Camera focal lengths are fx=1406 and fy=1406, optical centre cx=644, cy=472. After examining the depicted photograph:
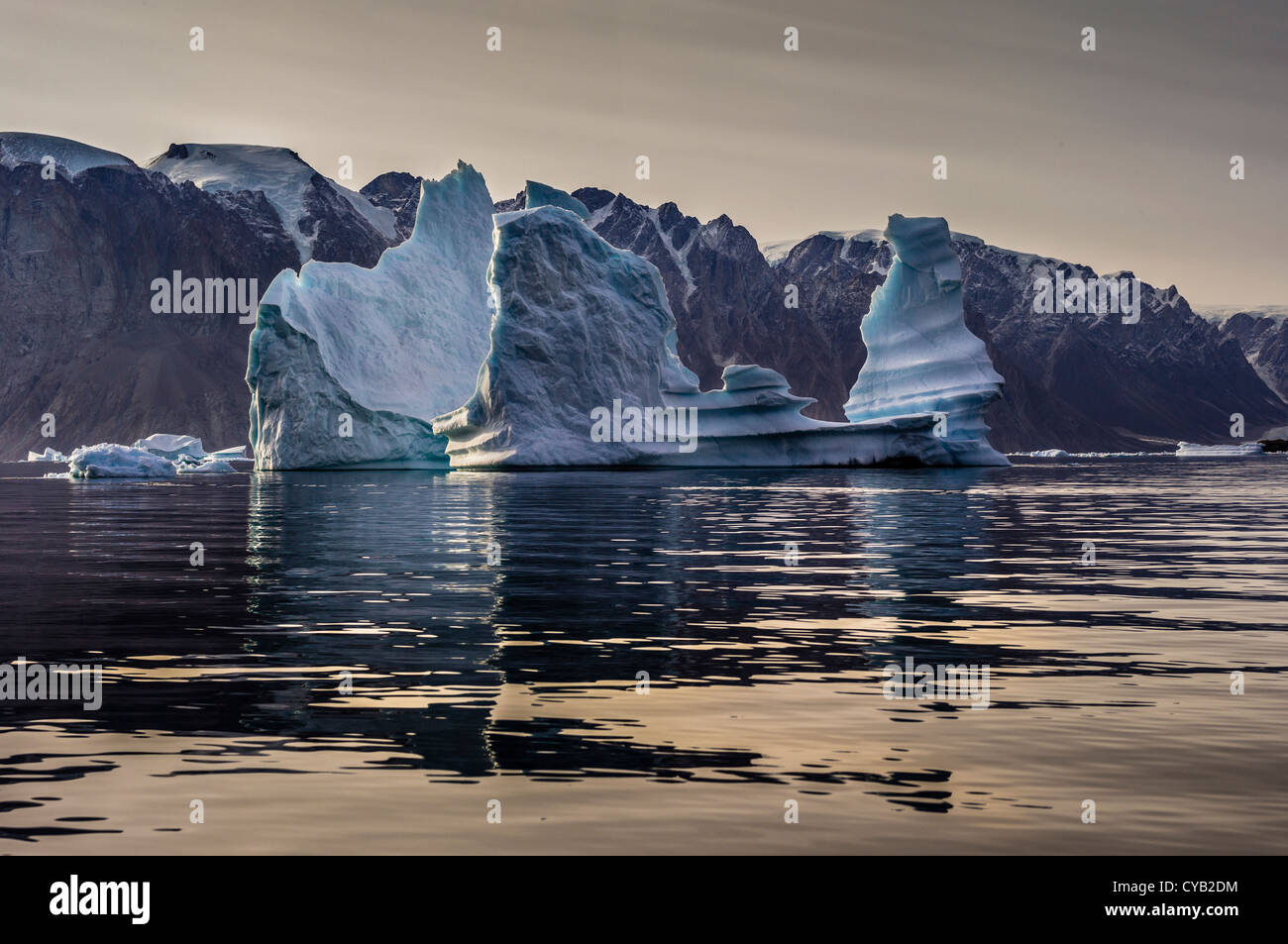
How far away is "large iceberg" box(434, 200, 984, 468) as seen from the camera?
6319cm

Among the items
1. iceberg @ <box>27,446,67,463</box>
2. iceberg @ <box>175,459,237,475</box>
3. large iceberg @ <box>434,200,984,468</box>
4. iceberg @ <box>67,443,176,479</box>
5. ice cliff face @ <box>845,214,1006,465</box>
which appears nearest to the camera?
large iceberg @ <box>434,200,984,468</box>

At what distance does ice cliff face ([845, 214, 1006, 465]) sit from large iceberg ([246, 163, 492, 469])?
22.1 meters

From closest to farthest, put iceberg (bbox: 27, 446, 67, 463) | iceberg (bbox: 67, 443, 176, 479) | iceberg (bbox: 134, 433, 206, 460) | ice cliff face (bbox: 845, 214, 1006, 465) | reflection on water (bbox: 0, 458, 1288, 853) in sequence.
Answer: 1. reflection on water (bbox: 0, 458, 1288, 853)
2. iceberg (bbox: 67, 443, 176, 479)
3. ice cliff face (bbox: 845, 214, 1006, 465)
4. iceberg (bbox: 27, 446, 67, 463)
5. iceberg (bbox: 134, 433, 206, 460)

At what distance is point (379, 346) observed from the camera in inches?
2889

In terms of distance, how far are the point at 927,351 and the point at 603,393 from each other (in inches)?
735

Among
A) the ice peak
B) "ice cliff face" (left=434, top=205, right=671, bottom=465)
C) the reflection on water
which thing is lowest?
the reflection on water

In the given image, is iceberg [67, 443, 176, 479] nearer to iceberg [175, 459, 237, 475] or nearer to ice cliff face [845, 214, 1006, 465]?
iceberg [175, 459, 237, 475]

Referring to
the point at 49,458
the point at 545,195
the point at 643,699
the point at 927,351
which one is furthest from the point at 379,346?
the point at 49,458

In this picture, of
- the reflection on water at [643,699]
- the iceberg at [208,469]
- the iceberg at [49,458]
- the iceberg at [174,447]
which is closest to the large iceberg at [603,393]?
the iceberg at [208,469]

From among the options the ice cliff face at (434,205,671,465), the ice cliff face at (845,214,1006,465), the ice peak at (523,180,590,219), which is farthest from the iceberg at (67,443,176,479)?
the ice cliff face at (845,214,1006,465)

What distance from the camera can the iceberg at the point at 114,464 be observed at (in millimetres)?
69438

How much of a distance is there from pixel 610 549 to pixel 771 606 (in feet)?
26.1

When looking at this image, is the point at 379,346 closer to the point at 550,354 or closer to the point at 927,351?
the point at 550,354
